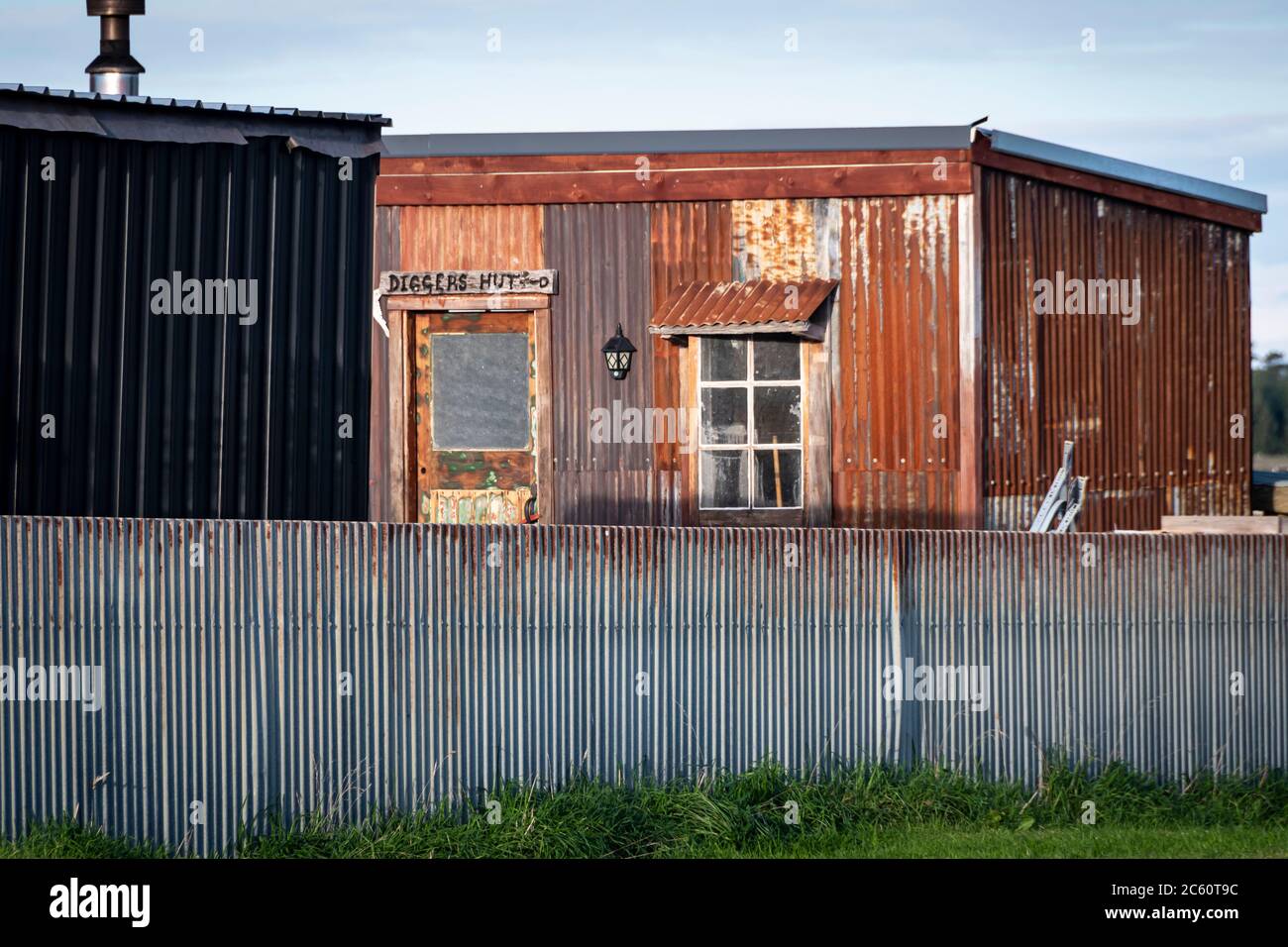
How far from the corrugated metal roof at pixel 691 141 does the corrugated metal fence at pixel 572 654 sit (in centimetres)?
420

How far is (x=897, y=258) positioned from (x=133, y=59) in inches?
325

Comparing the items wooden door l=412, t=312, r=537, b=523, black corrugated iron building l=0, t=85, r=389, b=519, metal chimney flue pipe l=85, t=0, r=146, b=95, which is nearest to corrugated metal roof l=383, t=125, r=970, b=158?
black corrugated iron building l=0, t=85, r=389, b=519

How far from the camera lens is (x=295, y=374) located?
36.0 ft

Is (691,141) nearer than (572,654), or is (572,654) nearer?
(572,654)

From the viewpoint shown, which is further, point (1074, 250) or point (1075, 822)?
point (1074, 250)

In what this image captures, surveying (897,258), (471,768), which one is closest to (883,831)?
(471,768)

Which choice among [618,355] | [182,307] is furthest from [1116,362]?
[182,307]

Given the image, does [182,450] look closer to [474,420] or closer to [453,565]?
[474,420]

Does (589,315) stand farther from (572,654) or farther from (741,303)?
(572,654)

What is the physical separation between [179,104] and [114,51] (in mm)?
3881

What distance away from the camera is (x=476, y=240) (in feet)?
36.4

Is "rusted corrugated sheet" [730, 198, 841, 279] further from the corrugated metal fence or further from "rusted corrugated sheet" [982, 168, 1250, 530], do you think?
the corrugated metal fence

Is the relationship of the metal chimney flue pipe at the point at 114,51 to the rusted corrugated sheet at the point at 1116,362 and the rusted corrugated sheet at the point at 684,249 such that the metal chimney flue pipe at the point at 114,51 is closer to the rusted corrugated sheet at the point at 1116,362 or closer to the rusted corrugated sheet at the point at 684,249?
the rusted corrugated sheet at the point at 684,249

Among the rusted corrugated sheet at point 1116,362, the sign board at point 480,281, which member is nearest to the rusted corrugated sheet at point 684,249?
the sign board at point 480,281
